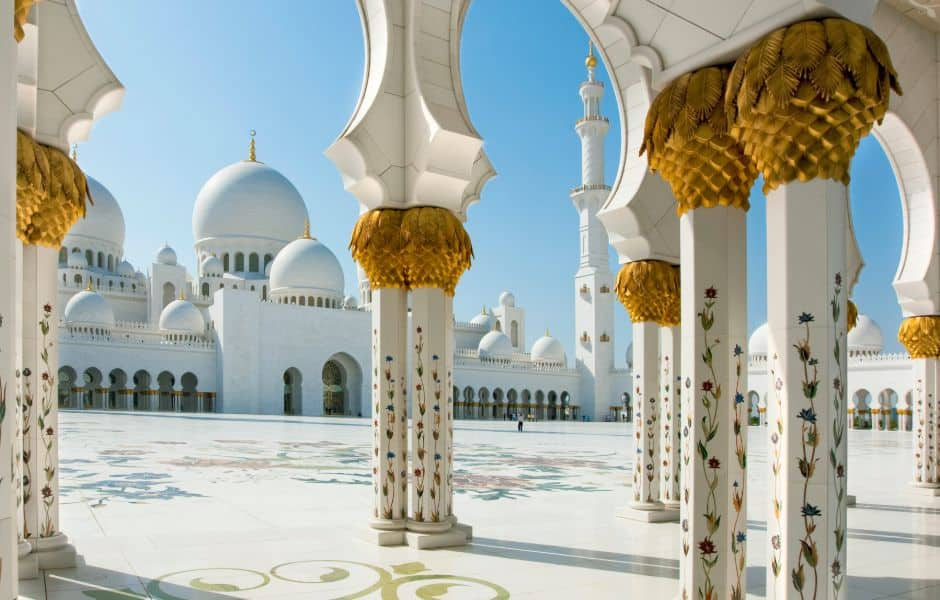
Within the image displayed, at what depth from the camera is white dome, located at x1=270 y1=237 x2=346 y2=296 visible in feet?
74.3

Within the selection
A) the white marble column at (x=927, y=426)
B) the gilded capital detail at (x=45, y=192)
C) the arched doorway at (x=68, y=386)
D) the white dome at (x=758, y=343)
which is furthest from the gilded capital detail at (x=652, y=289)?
the white dome at (x=758, y=343)

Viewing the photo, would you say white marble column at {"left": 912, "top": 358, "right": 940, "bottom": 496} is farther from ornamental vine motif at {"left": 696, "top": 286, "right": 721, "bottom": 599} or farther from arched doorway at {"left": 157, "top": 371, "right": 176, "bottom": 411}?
arched doorway at {"left": 157, "top": 371, "right": 176, "bottom": 411}

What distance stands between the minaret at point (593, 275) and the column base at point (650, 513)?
16.7 m

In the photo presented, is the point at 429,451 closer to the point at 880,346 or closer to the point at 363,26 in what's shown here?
the point at 363,26

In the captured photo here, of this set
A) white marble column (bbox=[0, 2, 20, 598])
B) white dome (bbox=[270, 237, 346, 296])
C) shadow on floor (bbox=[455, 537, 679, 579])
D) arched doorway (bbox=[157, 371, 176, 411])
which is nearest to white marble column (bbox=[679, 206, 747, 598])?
shadow on floor (bbox=[455, 537, 679, 579])

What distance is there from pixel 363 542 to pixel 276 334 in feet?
59.3

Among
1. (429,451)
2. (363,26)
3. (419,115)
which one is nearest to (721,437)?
(429,451)

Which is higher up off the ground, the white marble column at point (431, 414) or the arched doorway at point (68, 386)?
the white marble column at point (431, 414)

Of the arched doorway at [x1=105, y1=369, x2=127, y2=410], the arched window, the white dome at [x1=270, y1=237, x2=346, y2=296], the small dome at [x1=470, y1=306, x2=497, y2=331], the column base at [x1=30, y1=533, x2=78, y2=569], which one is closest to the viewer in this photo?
the column base at [x1=30, y1=533, x2=78, y2=569]

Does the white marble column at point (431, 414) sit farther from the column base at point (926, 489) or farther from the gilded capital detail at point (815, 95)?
the column base at point (926, 489)

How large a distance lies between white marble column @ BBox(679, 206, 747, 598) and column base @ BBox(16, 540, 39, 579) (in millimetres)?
2166

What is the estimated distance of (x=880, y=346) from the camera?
77.6 ft

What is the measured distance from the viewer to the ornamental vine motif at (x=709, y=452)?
87.0 inches

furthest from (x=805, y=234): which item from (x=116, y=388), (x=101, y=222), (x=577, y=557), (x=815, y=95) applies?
(x=101, y=222)
